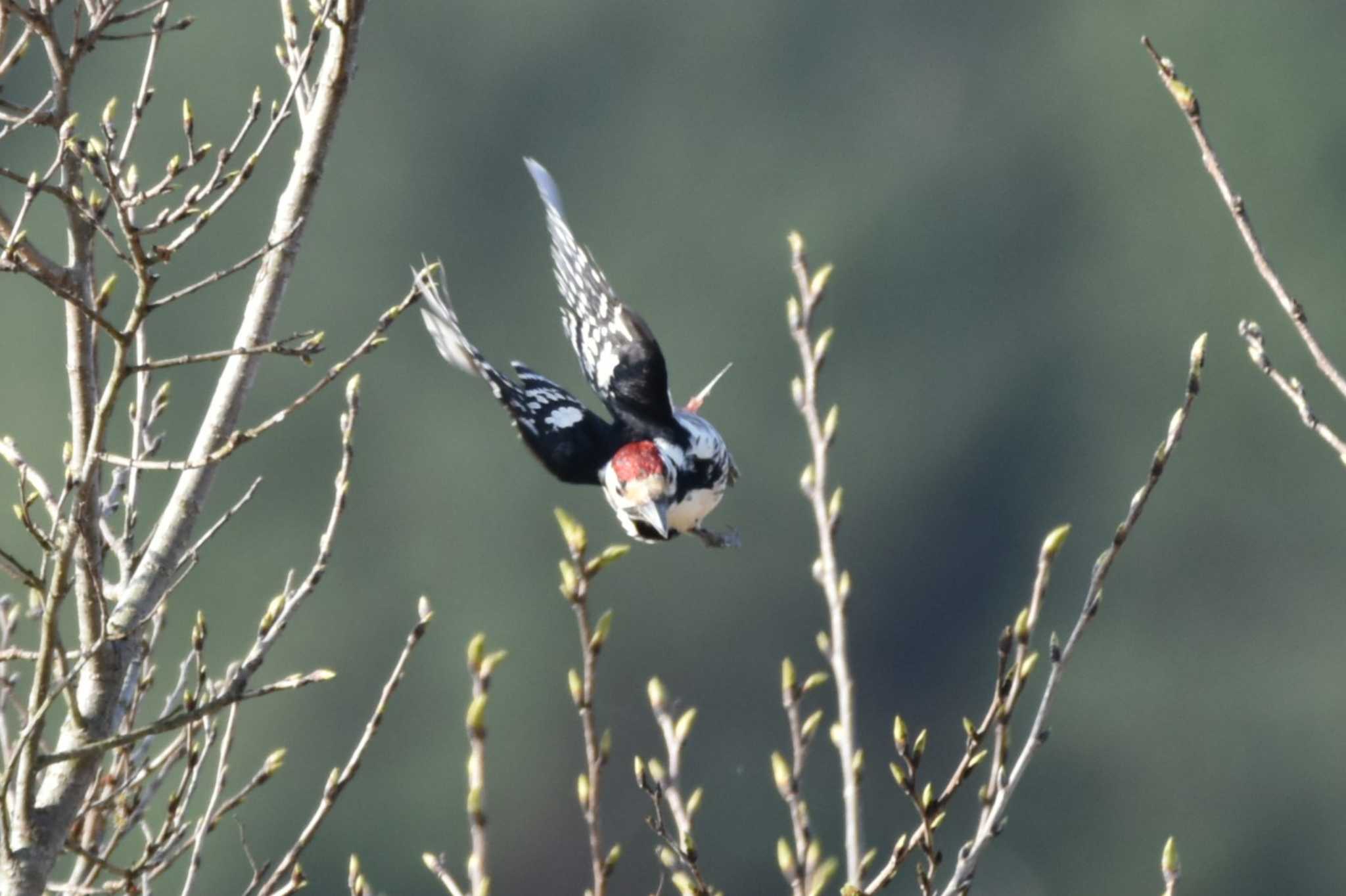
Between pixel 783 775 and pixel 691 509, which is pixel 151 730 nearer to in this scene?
pixel 783 775

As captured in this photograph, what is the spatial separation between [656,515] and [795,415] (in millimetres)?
11882

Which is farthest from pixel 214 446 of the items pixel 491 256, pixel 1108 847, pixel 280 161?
pixel 1108 847

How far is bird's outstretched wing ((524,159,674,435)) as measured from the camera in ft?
13.4

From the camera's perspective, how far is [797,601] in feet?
51.1

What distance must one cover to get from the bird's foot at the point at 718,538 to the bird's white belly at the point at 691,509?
2cm

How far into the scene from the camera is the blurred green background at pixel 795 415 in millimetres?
14609

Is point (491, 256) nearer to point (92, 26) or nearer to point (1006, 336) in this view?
point (1006, 336)

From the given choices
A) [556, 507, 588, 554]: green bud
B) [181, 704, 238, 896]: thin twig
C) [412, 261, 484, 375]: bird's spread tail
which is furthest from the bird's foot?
[556, 507, 588, 554]: green bud

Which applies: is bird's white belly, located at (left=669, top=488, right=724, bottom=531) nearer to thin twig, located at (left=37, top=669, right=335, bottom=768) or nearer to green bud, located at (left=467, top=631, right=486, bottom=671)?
thin twig, located at (left=37, top=669, right=335, bottom=768)

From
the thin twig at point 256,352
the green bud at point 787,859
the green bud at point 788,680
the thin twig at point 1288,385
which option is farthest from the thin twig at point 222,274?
the thin twig at point 1288,385

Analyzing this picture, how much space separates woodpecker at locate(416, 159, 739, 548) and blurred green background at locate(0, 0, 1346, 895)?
8524 millimetres

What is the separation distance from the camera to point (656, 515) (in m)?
3.54

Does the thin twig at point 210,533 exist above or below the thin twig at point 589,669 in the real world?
above

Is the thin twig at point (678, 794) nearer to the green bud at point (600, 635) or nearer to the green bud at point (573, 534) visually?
the green bud at point (600, 635)
